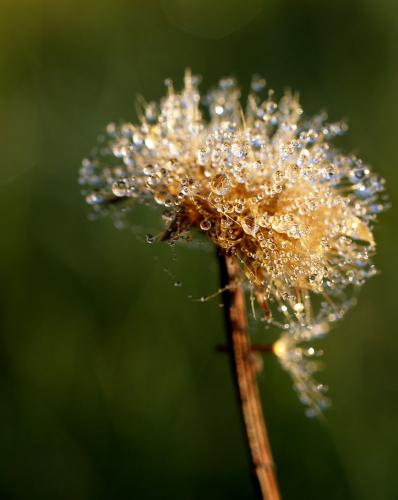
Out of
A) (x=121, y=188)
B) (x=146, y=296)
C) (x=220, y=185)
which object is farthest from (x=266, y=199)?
(x=146, y=296)

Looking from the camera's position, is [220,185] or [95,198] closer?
[220,185]

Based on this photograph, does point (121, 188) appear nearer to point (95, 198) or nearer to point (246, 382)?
point (95, 198)

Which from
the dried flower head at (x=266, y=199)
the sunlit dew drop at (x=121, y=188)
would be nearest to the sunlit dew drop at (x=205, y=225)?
the dried flower head at (x=266, y=199)

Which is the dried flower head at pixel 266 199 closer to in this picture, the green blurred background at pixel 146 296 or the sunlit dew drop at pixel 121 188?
the sunlit dew drop at pixel 121 188

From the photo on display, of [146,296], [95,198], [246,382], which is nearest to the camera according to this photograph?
[246,382]

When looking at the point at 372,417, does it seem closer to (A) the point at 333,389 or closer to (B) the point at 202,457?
(A) the point at 333,389

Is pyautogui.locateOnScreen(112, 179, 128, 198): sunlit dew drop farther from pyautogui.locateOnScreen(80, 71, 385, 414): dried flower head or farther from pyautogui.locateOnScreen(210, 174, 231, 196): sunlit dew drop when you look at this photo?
pyautogui.locateOnScreen(210, 174, 231, 196): sunlit dew drop

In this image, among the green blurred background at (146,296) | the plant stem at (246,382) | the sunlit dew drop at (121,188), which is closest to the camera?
the plant stem at (246,382)
